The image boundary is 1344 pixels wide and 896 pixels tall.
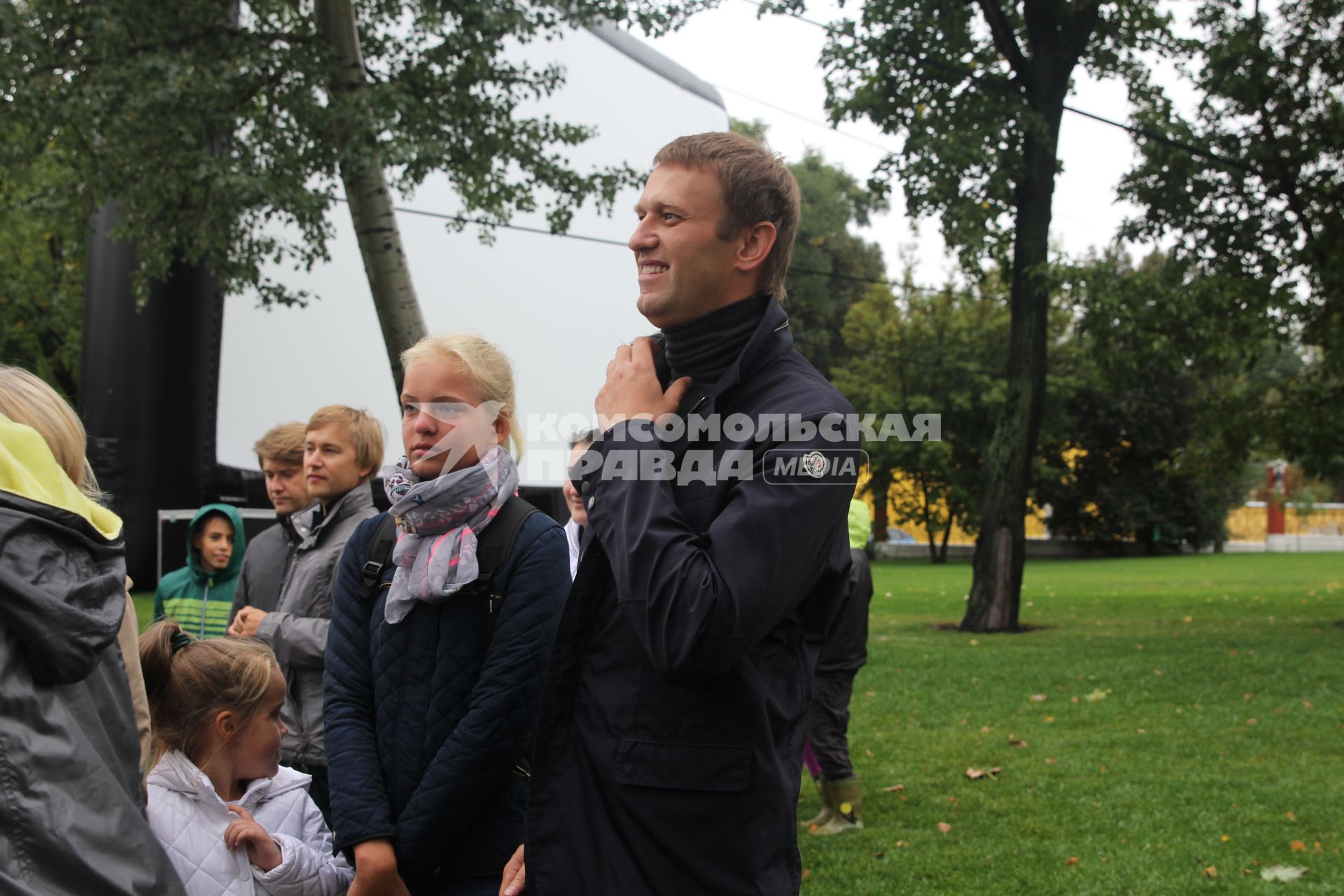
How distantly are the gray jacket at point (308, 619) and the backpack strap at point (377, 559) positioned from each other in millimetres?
712

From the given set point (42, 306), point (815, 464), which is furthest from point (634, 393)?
point (42, 306)

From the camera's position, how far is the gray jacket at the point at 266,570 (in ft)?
14.1

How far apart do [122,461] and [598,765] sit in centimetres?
1304

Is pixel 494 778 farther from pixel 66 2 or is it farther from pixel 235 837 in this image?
pixel 66 2

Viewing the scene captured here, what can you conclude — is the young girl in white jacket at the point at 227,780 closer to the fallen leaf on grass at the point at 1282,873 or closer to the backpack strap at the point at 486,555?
the backpack strap at the point at 486,555

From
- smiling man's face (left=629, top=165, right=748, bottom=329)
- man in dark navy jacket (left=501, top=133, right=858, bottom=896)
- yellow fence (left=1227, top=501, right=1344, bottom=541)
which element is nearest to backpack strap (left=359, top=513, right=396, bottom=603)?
man in dark navy jacket (left=501, top=133, right=858, bottom=896)

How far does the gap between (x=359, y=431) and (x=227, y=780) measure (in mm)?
1525

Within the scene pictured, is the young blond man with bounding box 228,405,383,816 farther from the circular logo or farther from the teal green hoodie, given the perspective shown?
the circular logo

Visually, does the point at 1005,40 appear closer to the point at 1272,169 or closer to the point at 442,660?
the point at 1272,169

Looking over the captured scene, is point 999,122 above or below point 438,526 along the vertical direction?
above

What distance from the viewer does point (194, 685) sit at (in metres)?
2.76

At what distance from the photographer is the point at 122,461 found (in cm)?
1350

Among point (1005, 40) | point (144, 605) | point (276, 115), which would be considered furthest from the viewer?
point (1005, 40)

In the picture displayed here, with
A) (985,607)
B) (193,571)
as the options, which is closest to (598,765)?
(193,571)
